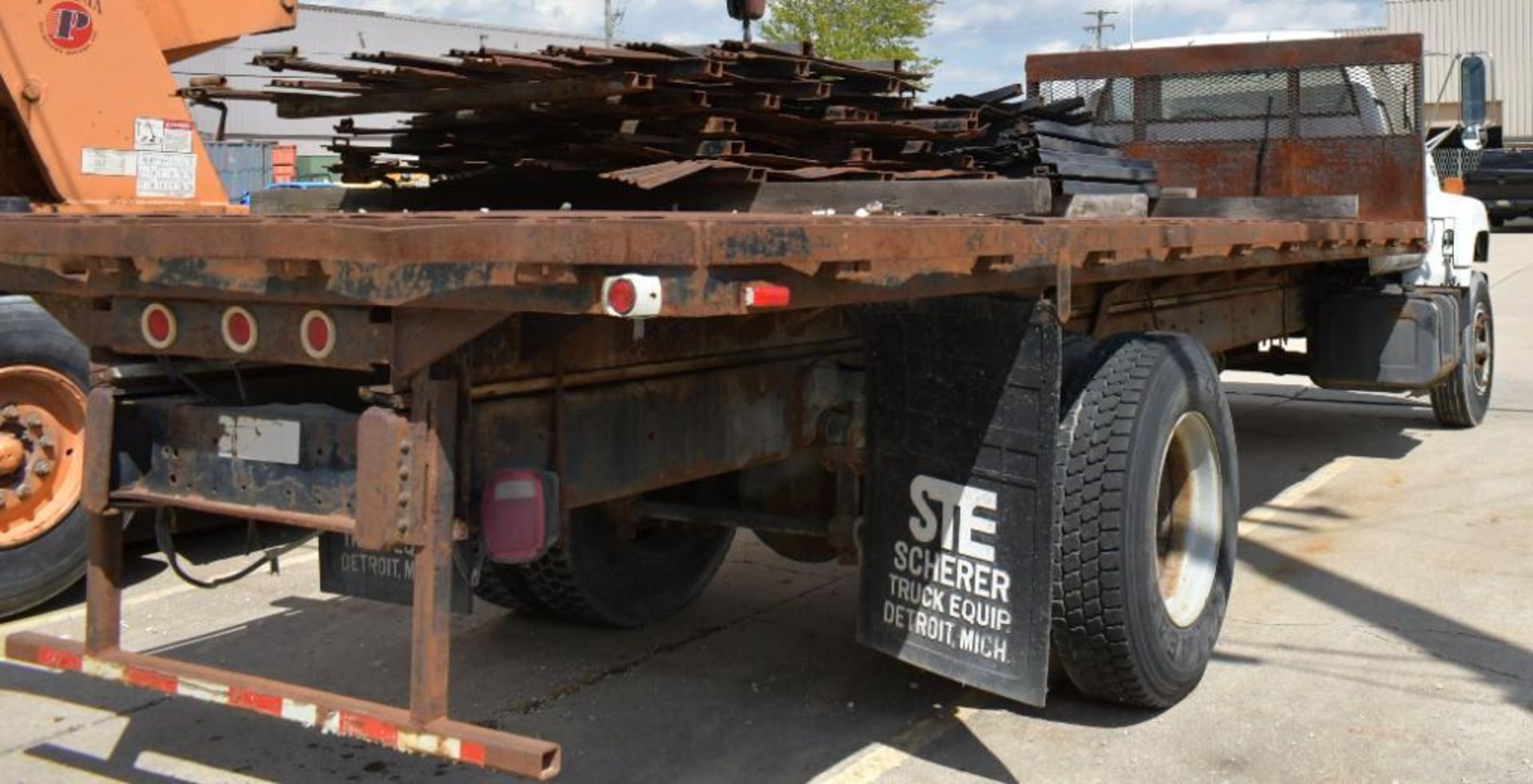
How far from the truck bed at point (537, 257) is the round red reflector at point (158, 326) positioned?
8 centimetres

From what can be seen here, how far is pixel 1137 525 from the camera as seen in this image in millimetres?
4188

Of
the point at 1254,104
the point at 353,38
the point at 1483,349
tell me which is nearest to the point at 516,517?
the point at 1254,104

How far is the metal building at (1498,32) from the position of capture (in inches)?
1544

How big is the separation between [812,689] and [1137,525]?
1264 millimetres

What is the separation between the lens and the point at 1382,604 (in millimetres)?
5797

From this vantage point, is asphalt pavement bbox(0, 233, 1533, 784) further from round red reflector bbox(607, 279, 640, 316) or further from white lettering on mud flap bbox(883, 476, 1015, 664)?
round red reflector bbox(607, 279, 640, 316)

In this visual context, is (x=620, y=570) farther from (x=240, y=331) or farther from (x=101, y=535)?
(x=240, y=331)

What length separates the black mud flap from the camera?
3.89 metres

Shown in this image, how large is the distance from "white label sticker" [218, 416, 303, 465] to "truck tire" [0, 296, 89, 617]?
8.80 feet

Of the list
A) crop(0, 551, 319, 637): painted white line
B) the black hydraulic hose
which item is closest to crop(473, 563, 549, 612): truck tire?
crop(0, 551, 319, 637): painted white line

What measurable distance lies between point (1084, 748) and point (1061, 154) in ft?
9.03

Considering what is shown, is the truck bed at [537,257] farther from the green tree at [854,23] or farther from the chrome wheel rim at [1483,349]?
the green tree at [854,23]

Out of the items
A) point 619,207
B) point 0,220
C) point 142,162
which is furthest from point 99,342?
point 142,162

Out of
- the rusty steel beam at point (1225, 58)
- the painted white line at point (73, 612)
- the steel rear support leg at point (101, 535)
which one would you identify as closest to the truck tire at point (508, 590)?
the painted white line at point (73, 612)
